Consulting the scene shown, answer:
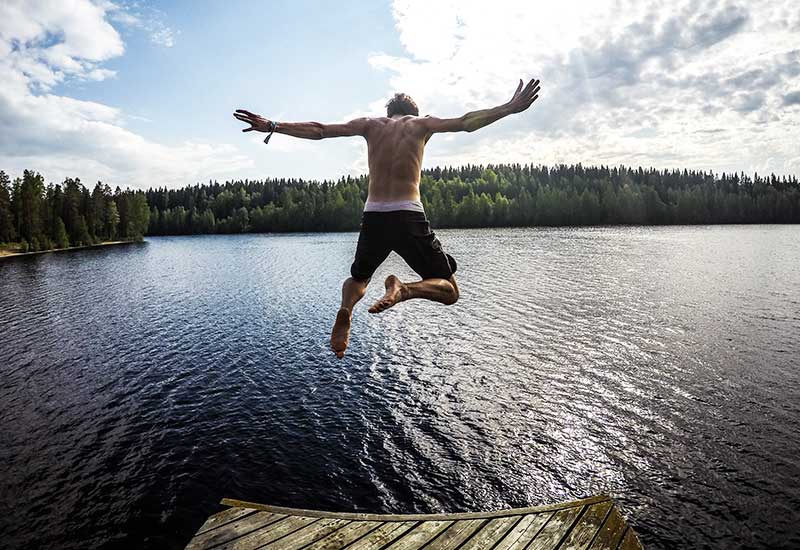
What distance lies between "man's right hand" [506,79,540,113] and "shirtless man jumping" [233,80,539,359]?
1.29 feet

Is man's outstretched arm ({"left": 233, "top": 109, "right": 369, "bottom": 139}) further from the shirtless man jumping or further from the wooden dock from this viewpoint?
the wooden dock

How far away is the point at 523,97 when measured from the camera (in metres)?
4.71

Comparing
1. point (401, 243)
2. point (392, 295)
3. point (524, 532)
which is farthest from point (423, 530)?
point (401, 243)

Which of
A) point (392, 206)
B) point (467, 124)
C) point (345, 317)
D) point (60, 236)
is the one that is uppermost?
Result: point (60, 236)

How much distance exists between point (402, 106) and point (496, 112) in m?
1.24

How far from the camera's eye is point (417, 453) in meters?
15.5

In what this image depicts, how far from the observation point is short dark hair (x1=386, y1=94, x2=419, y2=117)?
5461mm

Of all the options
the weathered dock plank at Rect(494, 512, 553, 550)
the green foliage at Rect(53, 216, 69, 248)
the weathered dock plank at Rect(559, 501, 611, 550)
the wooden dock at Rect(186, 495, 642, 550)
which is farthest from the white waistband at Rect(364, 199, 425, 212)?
the green foliage at Rect(53, 216, 69, 248)

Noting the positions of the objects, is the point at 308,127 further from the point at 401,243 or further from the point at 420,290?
the point at 420,290

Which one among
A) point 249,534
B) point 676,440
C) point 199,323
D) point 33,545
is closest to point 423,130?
point 249,534

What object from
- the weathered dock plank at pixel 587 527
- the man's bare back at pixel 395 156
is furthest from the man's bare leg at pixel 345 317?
the weathered dock plank at pixel 587 527

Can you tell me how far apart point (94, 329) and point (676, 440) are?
33172 millimetres

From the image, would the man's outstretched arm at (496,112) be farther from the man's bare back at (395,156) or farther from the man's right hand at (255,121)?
the man's right hand at (255,121)

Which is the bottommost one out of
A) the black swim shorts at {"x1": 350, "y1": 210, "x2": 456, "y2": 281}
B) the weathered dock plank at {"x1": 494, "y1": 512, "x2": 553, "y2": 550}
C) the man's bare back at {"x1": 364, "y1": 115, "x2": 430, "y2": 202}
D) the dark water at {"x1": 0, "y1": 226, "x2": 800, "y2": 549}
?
the dark water at {"x1": 0, "y1": 226, "x2": 800, "y2": 549}
